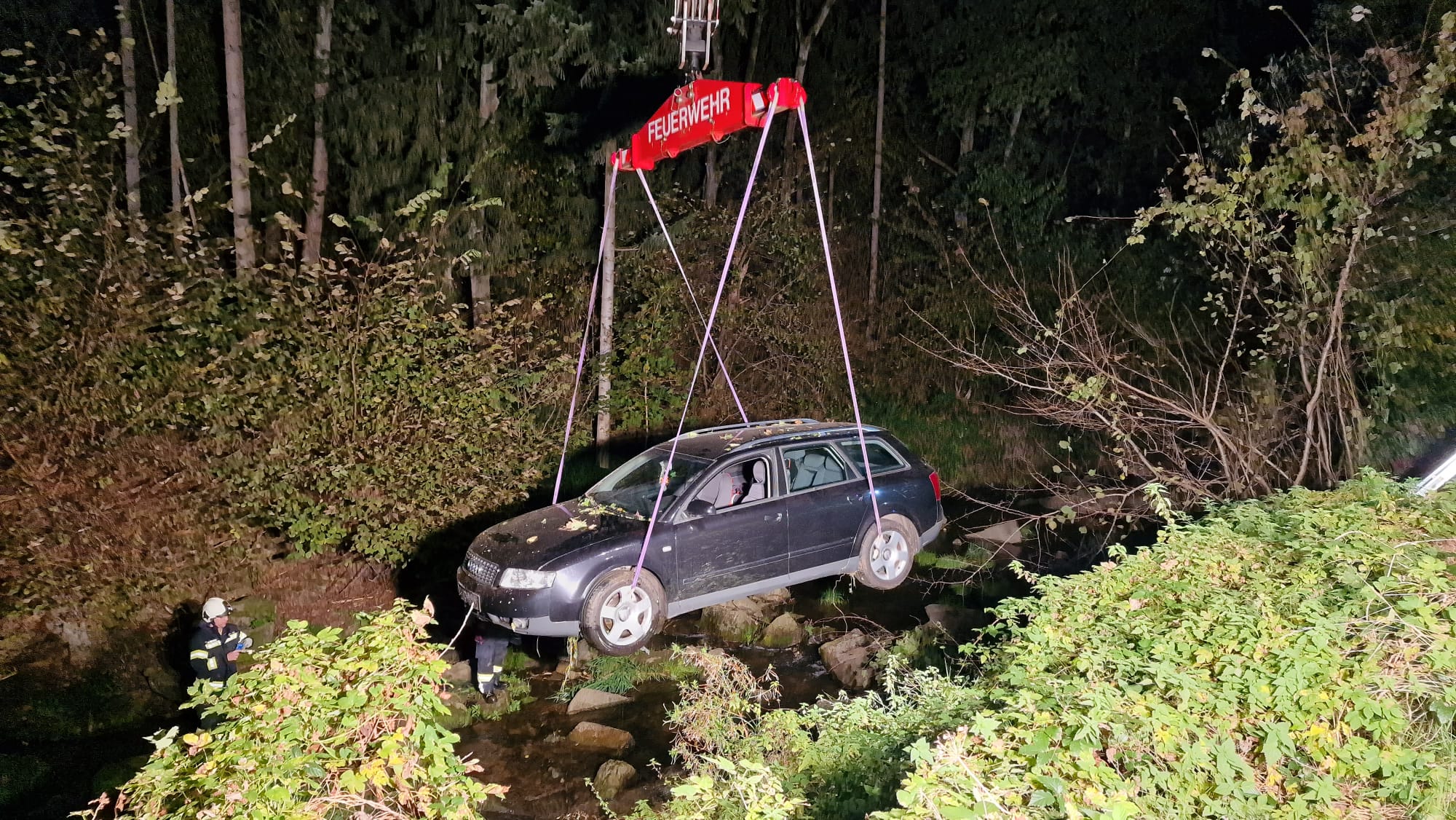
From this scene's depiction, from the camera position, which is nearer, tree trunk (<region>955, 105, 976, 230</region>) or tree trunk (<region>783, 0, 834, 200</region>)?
tree trunk (<region>783, 0, 834, 200</region>)

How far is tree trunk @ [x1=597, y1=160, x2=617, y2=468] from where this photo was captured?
11.0 metres

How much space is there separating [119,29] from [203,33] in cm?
140

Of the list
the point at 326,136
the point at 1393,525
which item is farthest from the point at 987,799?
the point at 326,136

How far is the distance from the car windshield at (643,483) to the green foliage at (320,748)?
3.86 metres

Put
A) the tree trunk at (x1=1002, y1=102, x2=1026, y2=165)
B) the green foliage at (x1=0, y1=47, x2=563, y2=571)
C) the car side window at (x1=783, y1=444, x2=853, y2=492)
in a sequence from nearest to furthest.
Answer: the green foliage at (x1=0, y1=47, x2=563, y2=571) → the car side window at (x1=783, y1=444, x2=853, y2=492) → the tree trunk at (x1=1002, y1=102, x2=1026, y2=165)

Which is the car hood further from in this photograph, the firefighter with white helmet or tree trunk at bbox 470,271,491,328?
tree trunk at bbox 470,271,491,328

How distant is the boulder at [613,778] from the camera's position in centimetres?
591

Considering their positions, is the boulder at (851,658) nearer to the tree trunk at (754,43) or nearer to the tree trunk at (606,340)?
the tree trunk at (606,340)

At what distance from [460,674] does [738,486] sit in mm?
2909

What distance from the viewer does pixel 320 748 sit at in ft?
11.1

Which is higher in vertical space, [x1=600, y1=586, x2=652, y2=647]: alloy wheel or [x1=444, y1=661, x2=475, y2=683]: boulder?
[x1=600, y1=586, x2=652, y2=647]: alloy wheel

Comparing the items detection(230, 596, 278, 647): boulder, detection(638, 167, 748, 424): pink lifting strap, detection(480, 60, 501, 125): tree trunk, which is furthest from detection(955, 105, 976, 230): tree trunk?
detection(230, 596, 278, 647): boulder

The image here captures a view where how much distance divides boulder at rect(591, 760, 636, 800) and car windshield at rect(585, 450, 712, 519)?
211cm

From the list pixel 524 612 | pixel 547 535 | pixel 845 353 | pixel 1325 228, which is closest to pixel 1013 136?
pixel 1325 228
